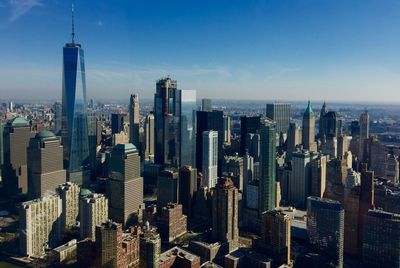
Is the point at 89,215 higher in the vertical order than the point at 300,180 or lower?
lower

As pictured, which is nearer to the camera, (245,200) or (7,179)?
(245,200)

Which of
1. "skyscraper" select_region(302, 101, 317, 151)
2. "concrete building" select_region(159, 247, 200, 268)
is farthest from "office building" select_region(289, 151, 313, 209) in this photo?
"concrete building" select_region(159, 247, 200, 268)

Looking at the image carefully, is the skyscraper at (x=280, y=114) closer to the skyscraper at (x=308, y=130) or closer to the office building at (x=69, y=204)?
the skyscraper at (x=308, y=130)

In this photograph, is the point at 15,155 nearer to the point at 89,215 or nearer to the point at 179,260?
the point at 89,215

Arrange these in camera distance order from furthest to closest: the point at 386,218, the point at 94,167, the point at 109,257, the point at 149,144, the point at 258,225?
the point at 149,144 < the point at 94,167 < the point at 258,225 < the point at 386,218 < the point at 109,257

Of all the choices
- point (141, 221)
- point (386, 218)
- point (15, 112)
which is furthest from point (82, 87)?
point (386, 218)

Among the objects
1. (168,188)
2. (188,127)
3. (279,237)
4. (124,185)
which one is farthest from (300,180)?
(124,185)

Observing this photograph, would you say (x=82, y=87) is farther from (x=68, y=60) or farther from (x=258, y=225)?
(x=258, y=225)
